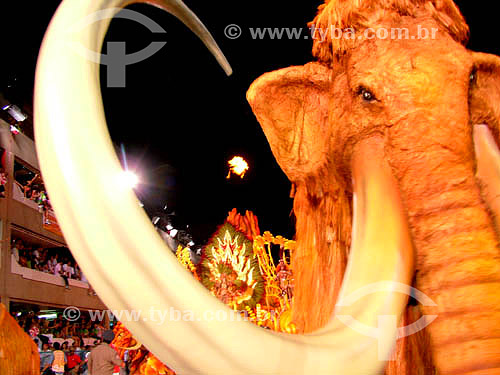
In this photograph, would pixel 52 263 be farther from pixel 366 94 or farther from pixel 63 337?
pixel 366 94

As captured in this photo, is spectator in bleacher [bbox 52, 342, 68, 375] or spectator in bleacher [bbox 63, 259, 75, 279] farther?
spectator in bleacher [bbox 63, 259, 75, 279]

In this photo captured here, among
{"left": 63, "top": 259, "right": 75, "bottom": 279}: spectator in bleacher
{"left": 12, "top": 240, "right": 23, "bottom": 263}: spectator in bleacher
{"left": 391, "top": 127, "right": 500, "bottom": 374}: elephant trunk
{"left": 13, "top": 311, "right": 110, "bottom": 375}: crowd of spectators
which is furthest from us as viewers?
{"left": 63, "top": 259, "right": 75, "bottom": 279}: spectator in bleacher

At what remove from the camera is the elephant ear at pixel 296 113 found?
185cm

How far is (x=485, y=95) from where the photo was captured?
1.66 m

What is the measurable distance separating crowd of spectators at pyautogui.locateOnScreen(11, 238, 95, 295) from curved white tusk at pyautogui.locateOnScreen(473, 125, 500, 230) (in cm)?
1546

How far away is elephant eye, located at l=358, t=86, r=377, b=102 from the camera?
5.02ft

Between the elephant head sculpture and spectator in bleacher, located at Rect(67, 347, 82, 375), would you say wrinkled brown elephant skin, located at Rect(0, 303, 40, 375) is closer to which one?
the elephant head sculpture

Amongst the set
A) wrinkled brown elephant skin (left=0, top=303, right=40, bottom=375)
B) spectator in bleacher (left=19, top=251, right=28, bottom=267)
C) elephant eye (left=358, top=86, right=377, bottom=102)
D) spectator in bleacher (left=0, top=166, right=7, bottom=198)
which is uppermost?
spectator in bleacher (left=0, top=166, right=7, bottom=198)

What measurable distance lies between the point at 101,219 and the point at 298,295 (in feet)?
3.86

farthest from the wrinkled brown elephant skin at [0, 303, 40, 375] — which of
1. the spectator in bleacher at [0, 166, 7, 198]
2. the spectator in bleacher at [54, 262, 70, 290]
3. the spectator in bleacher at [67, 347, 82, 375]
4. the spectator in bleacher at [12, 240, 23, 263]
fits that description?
the spectator in bleacher at [54, 262, 70, 290]

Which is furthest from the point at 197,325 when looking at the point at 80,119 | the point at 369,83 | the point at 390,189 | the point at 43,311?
the point at 43,311

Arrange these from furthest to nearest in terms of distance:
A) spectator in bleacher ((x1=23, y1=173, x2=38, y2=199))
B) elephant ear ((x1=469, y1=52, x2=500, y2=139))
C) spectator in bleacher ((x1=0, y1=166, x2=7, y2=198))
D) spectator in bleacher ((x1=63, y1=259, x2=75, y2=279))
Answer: spectator in bleacher ((x1=63, y1=259, x2=75, y2=279)) < spectator in bleacher ((x1=23, y1=173, x2=38, y2=199)) < spectator in bleacher ((x1=0, y1=166, x2=7, y2=198)) < elephant ear ((x1=469, y1=52, x2=500, y2=139))

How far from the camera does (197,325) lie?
0.76 metres

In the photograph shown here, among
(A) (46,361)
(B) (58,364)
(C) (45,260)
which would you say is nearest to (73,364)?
(A) (46,361)
